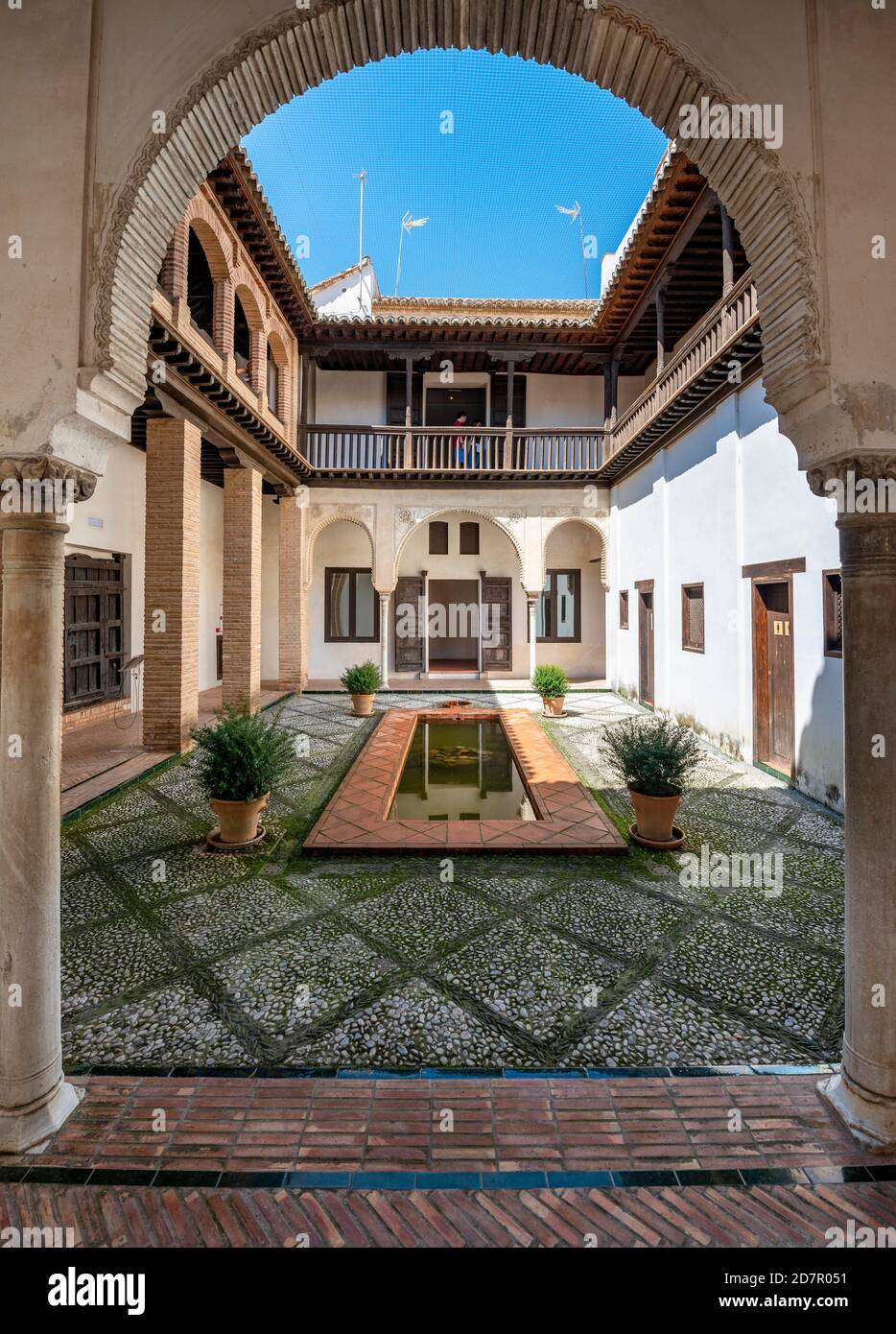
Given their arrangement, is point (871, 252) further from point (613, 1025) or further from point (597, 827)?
point (597, 827)

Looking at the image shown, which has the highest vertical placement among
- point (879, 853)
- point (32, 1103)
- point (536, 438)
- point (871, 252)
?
point (536, 438)

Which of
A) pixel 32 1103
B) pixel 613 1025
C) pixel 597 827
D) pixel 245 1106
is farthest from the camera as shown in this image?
pixel 597 827

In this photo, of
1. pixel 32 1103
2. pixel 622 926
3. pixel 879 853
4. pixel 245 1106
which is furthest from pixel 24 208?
pixel 622 926

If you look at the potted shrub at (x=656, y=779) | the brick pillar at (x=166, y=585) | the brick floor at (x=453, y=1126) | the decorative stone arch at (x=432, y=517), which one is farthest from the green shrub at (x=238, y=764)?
the decorative stone arch at (x=432, y=517)

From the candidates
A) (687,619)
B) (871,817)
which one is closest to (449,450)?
(687,619)

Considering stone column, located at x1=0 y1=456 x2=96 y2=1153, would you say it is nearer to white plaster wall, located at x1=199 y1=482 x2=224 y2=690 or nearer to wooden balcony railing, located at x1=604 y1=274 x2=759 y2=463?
wooden balcony railing, located at x1=604 y1=274 x2=759 y2=463

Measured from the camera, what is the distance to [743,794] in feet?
20.8

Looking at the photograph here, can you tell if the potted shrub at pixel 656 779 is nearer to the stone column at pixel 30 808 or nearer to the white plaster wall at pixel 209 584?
the stone column at pixel 30 808

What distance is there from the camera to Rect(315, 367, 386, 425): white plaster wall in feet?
46.5

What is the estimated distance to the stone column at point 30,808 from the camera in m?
2.17

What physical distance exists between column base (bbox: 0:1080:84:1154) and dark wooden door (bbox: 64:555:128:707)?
7.76 meters

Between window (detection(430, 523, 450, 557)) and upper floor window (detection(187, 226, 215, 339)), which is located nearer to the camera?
upper floor window (detection(187, 226, 215, 339))

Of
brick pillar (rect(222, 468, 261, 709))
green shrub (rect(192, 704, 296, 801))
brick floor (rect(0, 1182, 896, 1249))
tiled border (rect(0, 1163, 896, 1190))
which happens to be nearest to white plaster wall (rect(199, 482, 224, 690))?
brick pillar (rect(222, 468, 261, 709))
